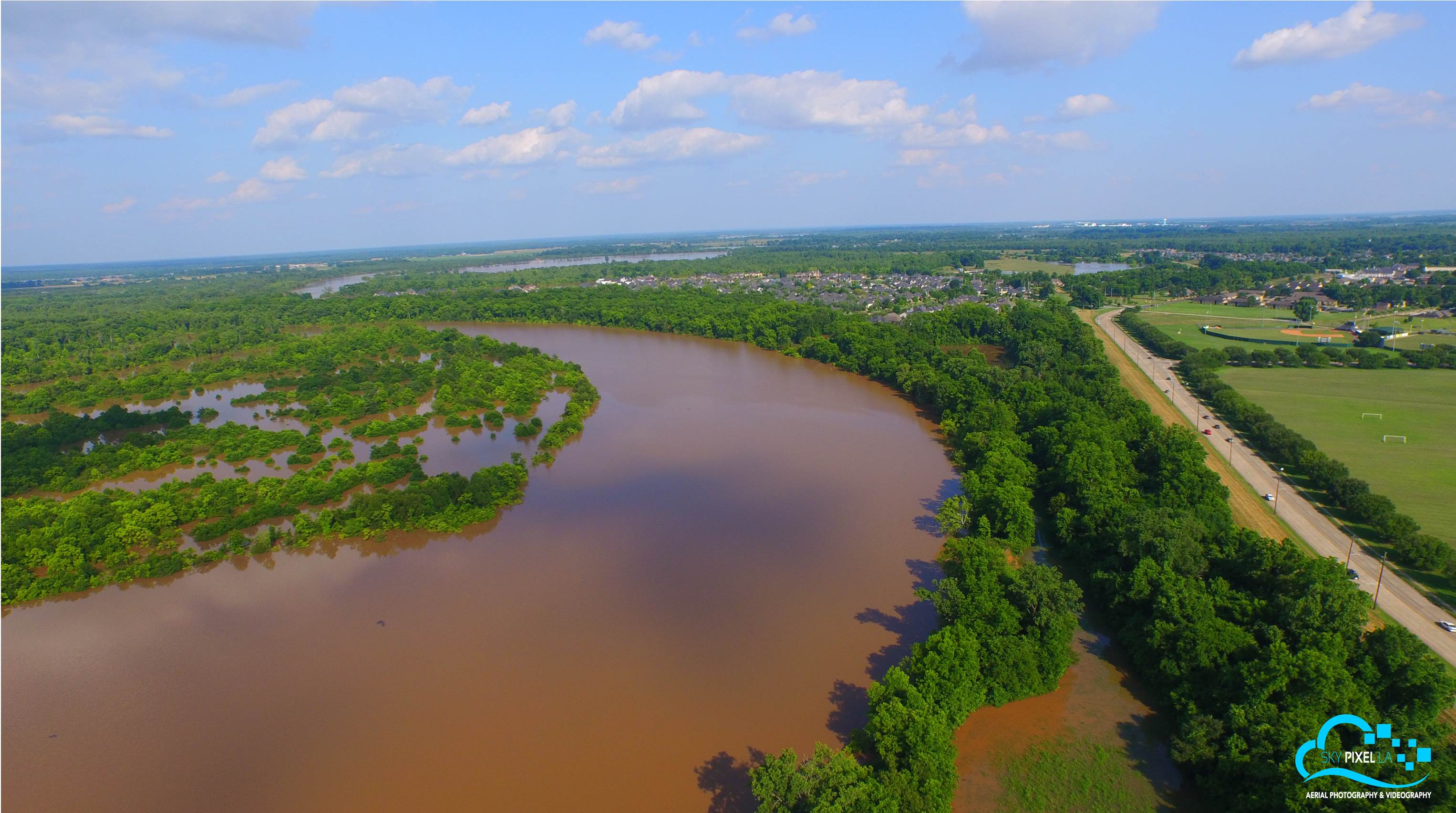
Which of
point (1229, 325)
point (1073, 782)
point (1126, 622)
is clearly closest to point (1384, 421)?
point (1126, 622)

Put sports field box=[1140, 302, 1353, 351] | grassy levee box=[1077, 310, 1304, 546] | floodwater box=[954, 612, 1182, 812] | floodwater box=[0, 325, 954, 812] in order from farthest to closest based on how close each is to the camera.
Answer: sports field box=[1140, 302, 1353, 351]
grassy levee box=[1077, 310, 1304, 546]
floodwater box=[0, 325, 954, 812]
floodwater box=[954, 612, 1182, 812]

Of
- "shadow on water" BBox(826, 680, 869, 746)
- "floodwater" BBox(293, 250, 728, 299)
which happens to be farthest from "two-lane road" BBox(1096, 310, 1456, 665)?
"floodwater" BBox(293, 250, 728, 299)

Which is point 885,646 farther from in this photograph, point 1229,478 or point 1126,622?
point 1229,478

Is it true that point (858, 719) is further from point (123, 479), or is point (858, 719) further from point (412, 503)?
point (123, 479)

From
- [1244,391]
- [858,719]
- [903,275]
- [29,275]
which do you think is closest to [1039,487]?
[858,719]

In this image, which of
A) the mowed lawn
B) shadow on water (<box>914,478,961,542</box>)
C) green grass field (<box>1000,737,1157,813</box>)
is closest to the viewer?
green grass field (<box>1000,737,1157,813</box>)

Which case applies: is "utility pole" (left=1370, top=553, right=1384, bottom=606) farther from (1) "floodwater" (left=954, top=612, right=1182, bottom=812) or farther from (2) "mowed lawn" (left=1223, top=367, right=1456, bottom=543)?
(1) "floodwater" (left=954, top=612, right=1182, bottom=812)

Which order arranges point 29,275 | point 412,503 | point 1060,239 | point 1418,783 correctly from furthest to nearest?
point 29,275 → point 1060,239 → point 412,503 → point 1418,783
